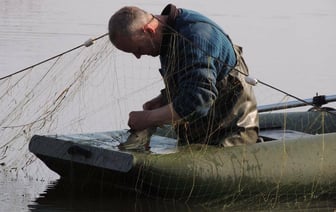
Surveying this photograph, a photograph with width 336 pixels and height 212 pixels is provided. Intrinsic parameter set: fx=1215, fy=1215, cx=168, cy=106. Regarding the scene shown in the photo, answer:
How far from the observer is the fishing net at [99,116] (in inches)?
297

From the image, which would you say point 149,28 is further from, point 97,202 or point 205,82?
point 97,202

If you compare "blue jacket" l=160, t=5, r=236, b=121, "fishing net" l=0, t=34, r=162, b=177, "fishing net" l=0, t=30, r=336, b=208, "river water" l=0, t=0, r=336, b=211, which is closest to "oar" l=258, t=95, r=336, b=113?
"fishing net" l=0, t=30, r=336, b=208

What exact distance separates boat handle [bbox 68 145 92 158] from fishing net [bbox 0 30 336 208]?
12.9 inches

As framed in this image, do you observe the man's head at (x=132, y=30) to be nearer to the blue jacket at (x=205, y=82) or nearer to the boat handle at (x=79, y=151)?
the blue jacket at (x=205, y=82)

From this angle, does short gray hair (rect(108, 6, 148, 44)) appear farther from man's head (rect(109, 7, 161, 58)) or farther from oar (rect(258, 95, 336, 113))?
oar (rect(258, 95, 336, 113))

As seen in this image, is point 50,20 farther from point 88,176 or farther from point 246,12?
point 88,176

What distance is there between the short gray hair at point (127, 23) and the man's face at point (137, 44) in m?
0.03

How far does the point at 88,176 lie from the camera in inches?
305

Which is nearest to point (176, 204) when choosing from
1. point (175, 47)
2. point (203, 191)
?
point (203, 191)

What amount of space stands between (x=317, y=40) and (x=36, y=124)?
30.9ft

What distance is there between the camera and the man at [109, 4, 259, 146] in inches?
287

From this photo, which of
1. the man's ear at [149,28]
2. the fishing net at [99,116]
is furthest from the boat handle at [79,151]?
the man's ear at [149,28]

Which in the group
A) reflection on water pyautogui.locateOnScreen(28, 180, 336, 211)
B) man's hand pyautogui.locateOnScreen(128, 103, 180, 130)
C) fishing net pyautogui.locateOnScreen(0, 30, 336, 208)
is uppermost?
man's hand pyautogui.locateOnScreen(128, 103, 180, 130)

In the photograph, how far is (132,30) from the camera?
7.23 meters
